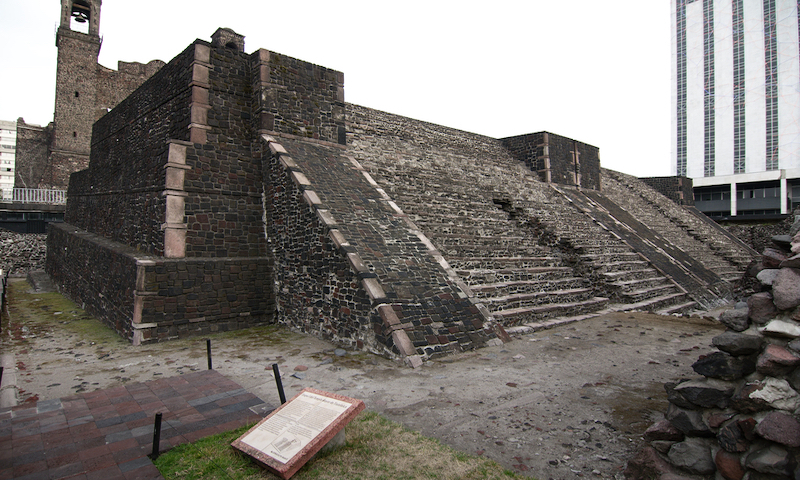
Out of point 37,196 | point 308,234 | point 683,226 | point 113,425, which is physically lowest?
point 113,425

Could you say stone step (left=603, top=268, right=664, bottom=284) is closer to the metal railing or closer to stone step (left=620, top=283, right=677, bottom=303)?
stone step (left=620, top=283, right=677, bottom=303)

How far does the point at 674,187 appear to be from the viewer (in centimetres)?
2828

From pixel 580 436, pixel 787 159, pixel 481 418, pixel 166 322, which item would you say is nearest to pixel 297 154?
pixel 166 322

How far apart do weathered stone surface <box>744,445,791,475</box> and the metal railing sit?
89.1 ft

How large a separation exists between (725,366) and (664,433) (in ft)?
2.43

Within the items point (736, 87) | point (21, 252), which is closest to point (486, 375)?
point (21, 252)

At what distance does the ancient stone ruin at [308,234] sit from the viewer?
26.9ft

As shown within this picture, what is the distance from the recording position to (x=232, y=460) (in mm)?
3908

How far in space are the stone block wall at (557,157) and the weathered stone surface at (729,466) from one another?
1643 centimetres

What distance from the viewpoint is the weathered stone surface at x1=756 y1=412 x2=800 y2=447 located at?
2.70m

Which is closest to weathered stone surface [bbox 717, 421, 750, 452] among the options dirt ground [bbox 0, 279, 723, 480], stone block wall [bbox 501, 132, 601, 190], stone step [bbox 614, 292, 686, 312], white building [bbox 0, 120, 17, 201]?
dirt ground [bbox 0, 279, 723, 480]

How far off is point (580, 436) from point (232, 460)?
3.46 meters

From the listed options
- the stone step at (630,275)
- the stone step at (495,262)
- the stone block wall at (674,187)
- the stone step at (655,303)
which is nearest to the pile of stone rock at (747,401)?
the stone step at (495,262)

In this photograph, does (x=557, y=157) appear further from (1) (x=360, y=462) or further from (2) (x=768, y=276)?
(1) (x=360, y=462)
